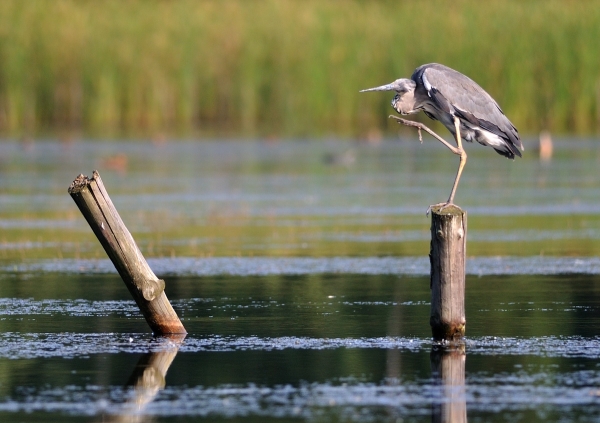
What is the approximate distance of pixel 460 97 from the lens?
31.6 ft

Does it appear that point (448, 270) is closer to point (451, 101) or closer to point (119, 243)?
point (451, 101)

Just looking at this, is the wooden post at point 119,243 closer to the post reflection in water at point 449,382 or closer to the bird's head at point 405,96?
the post reflection in water at point 449,382

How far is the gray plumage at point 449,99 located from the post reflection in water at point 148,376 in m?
2.32

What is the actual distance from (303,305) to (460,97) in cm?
212

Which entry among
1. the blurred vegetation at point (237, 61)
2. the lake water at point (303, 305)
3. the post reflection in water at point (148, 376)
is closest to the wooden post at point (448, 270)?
the lake water at point (303, 305)

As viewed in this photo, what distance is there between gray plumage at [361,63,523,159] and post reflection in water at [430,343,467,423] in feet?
6.10

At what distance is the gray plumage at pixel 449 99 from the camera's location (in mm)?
9586

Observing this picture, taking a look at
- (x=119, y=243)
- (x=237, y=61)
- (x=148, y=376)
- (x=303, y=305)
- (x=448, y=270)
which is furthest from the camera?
(x=237, y=61)

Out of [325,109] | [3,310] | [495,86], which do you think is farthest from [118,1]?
[3,310]

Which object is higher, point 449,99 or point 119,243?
point 449,99

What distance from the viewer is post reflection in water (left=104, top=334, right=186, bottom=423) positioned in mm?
6852

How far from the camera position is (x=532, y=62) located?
102ft

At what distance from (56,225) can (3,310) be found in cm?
696

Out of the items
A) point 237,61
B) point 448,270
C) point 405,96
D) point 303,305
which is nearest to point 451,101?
point 405,96
